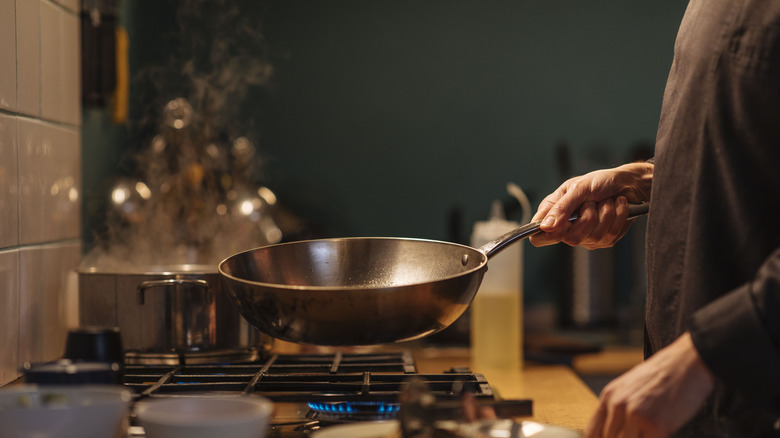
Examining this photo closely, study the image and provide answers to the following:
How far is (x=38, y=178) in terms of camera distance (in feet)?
4.15

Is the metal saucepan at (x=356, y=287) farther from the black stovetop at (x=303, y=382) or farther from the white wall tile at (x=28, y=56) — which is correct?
the white wall tile at (x=28, y=56)

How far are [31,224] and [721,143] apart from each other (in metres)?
1.02

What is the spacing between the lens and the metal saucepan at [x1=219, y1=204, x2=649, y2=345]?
2.63ft

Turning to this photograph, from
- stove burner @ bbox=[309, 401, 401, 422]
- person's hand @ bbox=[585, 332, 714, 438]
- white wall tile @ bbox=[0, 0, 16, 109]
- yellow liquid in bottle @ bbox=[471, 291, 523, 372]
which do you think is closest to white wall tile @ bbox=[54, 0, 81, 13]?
white wall tile @ bbox=[0, 0, 16, 109]

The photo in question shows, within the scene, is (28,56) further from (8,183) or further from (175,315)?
(175,315)

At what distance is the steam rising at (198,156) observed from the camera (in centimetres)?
171

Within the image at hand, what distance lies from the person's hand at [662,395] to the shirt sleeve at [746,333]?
16 millimetres

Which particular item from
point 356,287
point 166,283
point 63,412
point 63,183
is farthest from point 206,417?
point 63,183

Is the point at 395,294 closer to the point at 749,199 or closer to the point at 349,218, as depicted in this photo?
the point at 749,199

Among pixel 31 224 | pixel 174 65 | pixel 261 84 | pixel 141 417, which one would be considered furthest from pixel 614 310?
pixel 141 417

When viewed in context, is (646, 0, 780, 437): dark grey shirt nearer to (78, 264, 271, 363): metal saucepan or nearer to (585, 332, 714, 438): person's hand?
(585, 332, 714, 438): person's hand

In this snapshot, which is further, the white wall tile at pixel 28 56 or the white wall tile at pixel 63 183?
the white wall tile at pixel 63 183

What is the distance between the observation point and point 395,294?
2.63ft

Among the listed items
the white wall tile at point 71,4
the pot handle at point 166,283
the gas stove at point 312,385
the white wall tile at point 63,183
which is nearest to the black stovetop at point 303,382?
the gas stove at point 312,385
